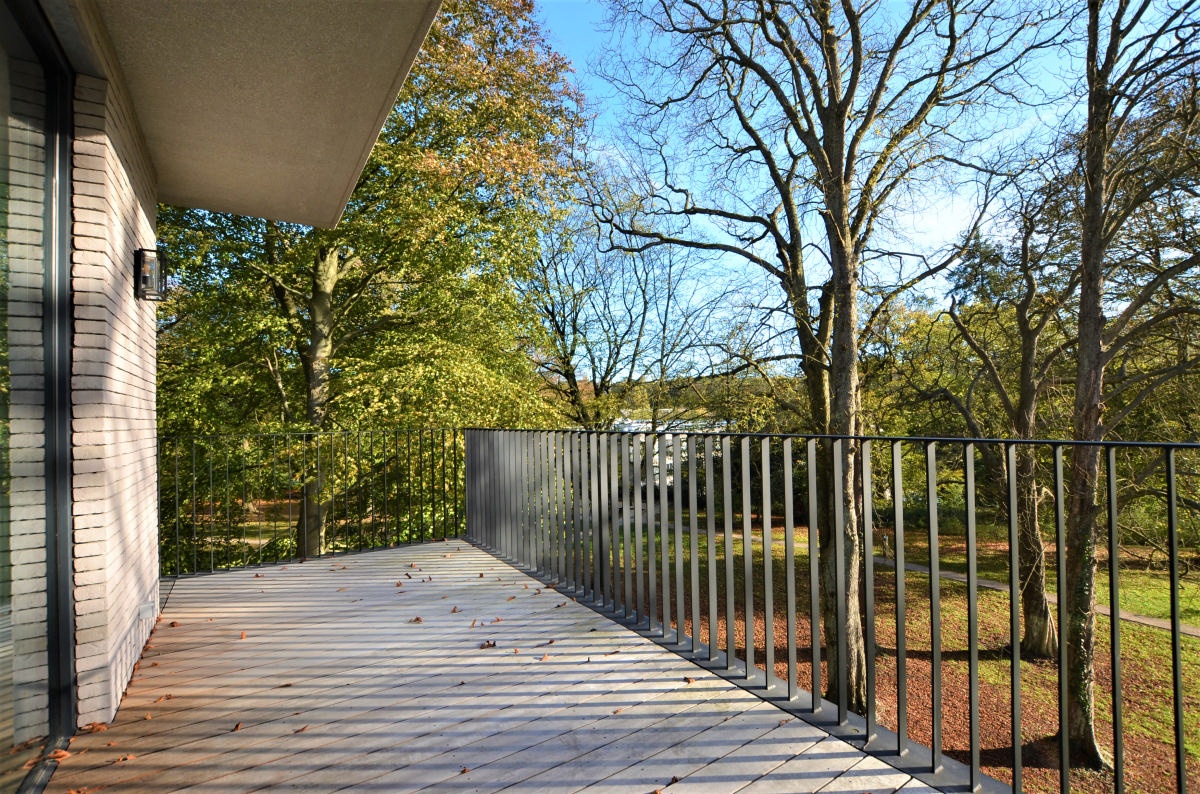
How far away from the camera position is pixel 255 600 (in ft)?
15.3

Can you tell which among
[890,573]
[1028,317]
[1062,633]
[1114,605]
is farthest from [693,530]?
[890,573]

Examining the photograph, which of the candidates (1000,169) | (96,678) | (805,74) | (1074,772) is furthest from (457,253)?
(1074,772)

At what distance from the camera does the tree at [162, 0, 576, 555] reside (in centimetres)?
1067

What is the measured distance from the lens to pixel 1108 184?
8797mm

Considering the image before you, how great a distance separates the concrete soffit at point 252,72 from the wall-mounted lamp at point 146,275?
0.69 meters

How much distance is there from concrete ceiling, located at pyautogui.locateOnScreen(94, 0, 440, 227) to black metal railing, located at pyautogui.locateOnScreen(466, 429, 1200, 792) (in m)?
2.16

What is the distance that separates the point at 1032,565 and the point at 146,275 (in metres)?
11.0

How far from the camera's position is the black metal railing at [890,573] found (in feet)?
6.81

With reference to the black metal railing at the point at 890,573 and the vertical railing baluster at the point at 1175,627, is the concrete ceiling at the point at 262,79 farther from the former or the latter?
the vertical railing baluster at the point at 1175,627

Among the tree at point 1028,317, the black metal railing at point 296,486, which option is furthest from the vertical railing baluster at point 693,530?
the tree at point 1028,317

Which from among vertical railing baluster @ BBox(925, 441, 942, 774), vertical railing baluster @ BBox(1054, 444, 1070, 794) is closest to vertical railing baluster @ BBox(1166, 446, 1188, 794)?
vertical railing baluster @ BBox(1054, 444, 1070, 794)

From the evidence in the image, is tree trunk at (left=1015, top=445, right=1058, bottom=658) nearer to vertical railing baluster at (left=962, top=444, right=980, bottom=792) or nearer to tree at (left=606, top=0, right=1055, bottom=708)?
tree at (left=606, top=0, right=1055, bottom=708)

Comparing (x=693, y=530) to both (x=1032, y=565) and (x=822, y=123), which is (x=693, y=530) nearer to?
(x=1032, y=565)

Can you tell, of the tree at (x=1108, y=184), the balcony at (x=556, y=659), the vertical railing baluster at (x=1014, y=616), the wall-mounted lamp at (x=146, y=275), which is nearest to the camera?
the vertical railing baluster at (x=1014, y=616)
